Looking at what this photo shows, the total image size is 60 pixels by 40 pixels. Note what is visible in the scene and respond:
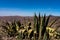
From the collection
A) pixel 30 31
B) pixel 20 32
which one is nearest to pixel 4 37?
pixel 20 32

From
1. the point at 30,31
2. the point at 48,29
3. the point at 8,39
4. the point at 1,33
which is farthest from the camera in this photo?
the point at 1,33

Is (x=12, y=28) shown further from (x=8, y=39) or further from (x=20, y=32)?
(x=20, y=32)

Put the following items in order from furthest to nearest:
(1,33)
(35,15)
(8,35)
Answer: (1,33) → (8,35) → (35,15)

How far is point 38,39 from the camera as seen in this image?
31.6 ft

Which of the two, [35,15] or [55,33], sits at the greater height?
[35,15]

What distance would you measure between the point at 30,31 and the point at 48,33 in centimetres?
122

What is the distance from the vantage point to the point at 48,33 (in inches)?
395

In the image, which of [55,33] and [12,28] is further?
[12,28]

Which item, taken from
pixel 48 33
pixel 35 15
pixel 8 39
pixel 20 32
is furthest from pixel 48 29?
pixel 8 39

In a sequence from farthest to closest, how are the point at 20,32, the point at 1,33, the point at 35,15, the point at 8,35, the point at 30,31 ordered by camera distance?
the point at 1,33
the point at 8,35
the point at 20,32
the point at 30,31
the point at 35,15

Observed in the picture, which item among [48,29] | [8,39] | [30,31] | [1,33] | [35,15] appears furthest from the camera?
[1,33]

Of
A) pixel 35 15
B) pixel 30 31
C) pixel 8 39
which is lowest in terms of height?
pixel 8 39

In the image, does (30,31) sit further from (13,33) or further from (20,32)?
(13,33)

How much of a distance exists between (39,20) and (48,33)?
0.83 m
